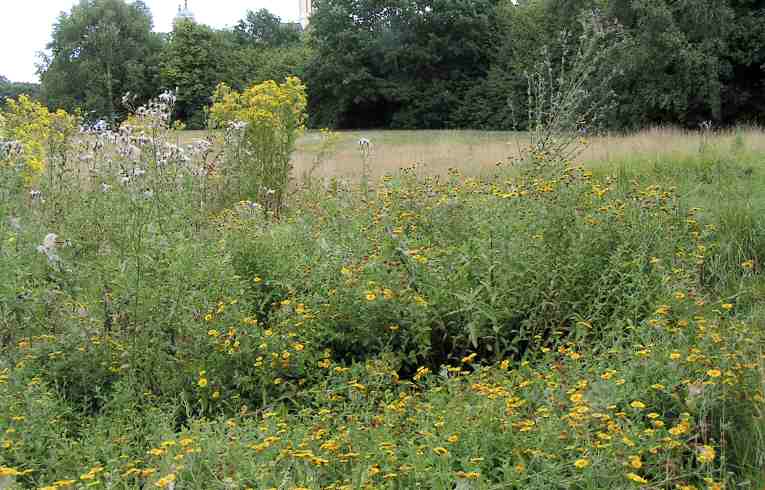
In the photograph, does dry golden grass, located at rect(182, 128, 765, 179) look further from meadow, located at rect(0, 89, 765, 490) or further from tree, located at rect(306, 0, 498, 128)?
tree, located at rect(306, 0, 498, 128)

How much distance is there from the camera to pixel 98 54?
45594 millimetres

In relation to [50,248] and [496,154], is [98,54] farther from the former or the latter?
[50,248]

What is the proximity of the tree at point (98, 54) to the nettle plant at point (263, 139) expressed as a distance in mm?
37347

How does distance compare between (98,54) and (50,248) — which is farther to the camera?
(98,54)

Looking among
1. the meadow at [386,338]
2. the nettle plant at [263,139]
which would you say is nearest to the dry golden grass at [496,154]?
the nettle plant at [263,139]

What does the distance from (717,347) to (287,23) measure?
2470 inches

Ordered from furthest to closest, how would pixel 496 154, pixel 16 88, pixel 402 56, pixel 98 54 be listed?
pixel 16 88, pixel 98 54, pixel 402 56, pixel 496 154

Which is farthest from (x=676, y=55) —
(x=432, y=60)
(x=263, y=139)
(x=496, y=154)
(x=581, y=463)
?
(x=581, y=463)

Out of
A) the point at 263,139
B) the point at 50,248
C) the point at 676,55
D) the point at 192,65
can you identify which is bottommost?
the point at 50,248

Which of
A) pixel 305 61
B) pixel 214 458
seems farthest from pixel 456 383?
pixel 305 61

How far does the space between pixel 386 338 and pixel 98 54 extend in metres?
47.0

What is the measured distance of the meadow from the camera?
2.48 meters

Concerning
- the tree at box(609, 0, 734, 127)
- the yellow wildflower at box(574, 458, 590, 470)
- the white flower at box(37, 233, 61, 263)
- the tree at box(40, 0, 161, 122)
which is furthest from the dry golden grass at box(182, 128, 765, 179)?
the tree at box(40, 0, 161, 122)

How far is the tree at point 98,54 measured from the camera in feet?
143
